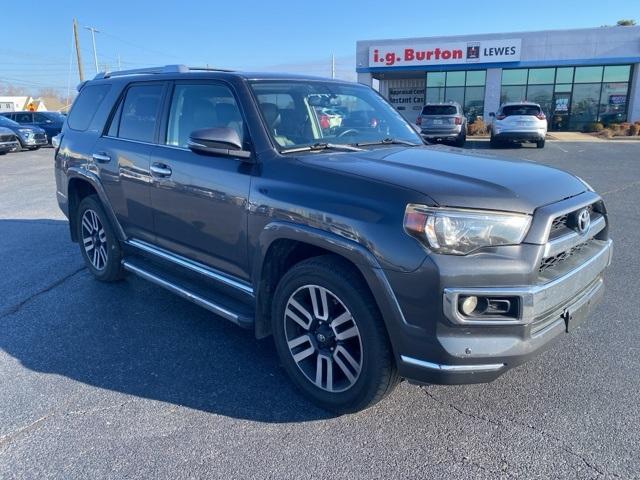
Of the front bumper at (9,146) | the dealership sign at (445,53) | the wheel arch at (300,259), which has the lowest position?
the front bumper at (9,146)

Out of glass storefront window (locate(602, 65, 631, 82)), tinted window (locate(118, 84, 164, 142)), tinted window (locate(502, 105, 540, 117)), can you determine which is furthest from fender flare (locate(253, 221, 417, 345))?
glass storefront window (locate(602, 65, 631, 82))

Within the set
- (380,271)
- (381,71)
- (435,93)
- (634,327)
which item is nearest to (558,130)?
(435,93)

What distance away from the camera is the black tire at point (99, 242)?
4883 millimetres

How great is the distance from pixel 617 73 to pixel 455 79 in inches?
351

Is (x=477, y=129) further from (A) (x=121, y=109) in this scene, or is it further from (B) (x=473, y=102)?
(A) (x=121, y=109)

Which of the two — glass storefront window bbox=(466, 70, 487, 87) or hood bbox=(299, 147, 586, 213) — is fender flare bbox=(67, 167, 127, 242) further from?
glass storefront window bbox=(466, 70, 487, 87)

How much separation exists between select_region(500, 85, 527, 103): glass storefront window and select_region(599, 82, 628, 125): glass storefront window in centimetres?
432

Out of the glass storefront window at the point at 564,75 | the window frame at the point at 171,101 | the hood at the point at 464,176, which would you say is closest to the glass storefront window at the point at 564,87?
the glass storefront window at the point at 564,75

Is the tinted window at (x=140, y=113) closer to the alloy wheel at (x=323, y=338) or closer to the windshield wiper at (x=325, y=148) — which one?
the windshield wiper at (x=325, y=148)

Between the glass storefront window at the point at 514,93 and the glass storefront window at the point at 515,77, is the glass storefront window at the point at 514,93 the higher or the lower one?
the lower one

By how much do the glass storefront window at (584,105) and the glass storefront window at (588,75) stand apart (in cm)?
22

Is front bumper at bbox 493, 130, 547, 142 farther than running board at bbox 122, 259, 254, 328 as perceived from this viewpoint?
Yes

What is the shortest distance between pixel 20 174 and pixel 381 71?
22.6m

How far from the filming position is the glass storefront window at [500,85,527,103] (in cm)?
3020
